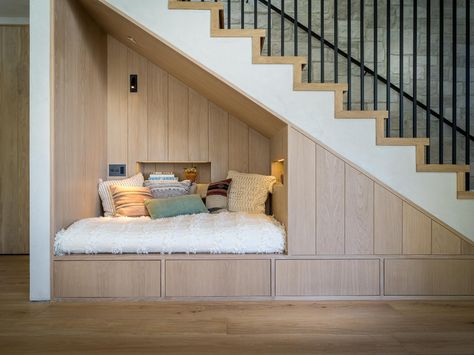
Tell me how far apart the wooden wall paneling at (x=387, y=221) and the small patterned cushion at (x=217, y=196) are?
4.66ft

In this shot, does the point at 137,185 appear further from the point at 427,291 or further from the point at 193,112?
the point at 427,291

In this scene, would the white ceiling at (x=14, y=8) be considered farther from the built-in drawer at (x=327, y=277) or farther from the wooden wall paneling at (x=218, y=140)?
the built-in drawer at (x=327, y=277)

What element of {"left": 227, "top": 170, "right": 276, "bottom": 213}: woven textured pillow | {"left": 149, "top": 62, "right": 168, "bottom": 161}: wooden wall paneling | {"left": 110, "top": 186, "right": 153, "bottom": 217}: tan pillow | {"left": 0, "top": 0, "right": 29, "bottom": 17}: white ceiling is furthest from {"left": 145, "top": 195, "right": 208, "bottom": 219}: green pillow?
{"left": 0, "top": 0, "right": 29, "bottom": 17}: white ceiling

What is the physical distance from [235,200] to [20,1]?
2.77m

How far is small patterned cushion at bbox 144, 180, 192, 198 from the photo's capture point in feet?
11.9

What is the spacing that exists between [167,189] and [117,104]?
103cm

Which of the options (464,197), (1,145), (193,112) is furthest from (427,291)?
(1,145)

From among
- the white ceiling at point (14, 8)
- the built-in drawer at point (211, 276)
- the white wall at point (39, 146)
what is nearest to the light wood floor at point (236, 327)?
the built-in drawer at point (211, 276)

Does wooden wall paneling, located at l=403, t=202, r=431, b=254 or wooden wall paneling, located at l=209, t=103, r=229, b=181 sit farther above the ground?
wooden wall paneling, located at l=209, t=103, r=229, b=181

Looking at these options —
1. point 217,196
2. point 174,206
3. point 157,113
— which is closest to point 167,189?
point 174,206

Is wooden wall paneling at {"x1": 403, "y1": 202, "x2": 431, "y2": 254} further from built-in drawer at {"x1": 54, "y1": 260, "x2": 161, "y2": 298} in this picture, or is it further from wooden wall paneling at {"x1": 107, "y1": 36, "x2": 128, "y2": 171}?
wooden wall paneling at {"x1": 107, "y1": 36, "x2": 128, "y2": 171}

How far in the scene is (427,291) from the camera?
2.70 metres

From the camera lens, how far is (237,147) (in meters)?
3.99

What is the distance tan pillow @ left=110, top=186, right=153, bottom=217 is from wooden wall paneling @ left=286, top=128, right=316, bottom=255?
1.42m
